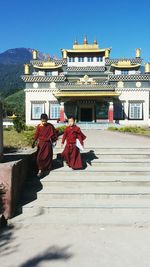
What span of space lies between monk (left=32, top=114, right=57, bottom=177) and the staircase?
0.22 m

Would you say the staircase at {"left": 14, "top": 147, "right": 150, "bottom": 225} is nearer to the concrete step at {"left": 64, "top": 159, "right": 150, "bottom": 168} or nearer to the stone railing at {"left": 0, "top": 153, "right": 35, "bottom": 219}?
the concrete step at {"left": 64, "top": 159, "right": 150, "bottom": 168}

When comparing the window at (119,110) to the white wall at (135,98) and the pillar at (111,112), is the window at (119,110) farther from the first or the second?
the pillar at (111,112)

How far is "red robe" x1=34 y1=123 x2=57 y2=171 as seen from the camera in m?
7.48

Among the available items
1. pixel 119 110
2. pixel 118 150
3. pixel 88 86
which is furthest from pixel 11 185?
pixel 119 110

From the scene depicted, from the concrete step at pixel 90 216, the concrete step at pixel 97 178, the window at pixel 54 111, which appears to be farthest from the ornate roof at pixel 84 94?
the concrete step at pixel 90 216

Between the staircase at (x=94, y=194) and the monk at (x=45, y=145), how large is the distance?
22 cm

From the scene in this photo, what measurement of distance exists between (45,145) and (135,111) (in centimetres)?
3379

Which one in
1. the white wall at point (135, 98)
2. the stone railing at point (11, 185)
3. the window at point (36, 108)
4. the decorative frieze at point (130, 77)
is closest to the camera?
the stone railing at point (11, 185)

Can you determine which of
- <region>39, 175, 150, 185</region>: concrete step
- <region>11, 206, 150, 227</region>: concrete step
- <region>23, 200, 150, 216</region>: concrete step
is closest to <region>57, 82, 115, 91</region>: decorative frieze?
<region>39, 175, 150, 185</region>: concrete step

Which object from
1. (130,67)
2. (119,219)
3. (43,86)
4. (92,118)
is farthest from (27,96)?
(119,219)

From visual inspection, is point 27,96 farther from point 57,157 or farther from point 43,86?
point 57,157

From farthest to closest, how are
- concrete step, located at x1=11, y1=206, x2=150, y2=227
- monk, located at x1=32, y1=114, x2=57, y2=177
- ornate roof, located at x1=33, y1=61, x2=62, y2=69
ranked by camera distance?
ornate roof, located at x1=33, y1=61, x2=62, y2=69, monk, located at x1=32, y1=114, x2=57, y2=177, concrete step, located at x1=11, y1=206, x2=150, y2=227

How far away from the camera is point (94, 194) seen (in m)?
6.41

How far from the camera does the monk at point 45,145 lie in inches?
294
